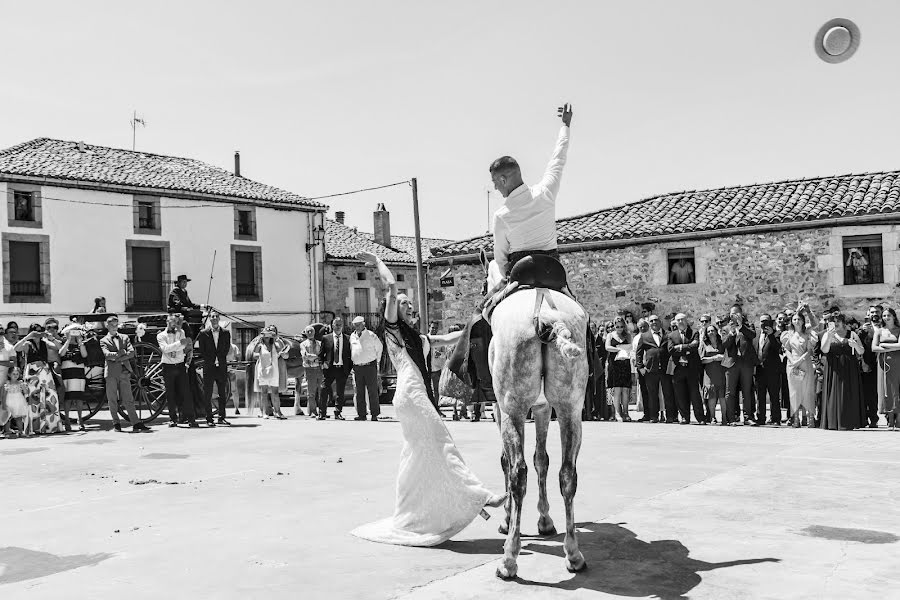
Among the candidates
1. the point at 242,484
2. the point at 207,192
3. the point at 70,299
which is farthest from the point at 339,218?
the point at 242,484

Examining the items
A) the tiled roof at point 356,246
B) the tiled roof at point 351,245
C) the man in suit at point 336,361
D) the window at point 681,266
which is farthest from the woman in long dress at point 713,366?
the tiled roof at point 351,245

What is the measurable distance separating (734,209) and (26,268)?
24.5 metres

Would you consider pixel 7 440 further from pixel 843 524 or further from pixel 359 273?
pixel 359 273

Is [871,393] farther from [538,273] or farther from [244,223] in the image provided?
[244,223]

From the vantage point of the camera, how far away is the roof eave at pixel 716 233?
56.7 ft

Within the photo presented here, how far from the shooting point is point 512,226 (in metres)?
5.34

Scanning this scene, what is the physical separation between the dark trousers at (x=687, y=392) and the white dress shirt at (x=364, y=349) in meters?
5.63

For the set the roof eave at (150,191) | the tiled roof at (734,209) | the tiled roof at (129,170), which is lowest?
the tiled roof at (734,209)

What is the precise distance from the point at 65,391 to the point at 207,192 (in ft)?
69.0

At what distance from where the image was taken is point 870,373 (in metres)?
12.5

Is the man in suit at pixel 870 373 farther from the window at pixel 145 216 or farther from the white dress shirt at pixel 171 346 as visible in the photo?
the window at pixel 145 216

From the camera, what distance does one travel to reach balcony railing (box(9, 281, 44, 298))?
96.2ft

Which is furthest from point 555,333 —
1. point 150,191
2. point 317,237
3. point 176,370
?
point 317,237

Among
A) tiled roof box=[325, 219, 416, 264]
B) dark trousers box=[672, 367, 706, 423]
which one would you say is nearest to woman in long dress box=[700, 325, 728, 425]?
dark trousers box=[672, 367, 706, 423]
